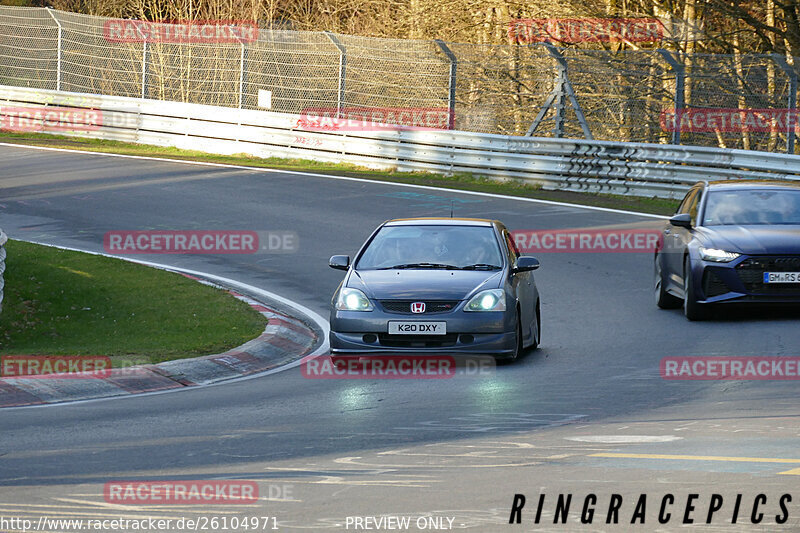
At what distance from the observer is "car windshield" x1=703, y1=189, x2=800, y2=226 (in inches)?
578

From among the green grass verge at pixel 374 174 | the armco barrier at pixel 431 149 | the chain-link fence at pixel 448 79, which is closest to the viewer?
the green grass verge at pixel 374 174

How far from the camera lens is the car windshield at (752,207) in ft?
48.2

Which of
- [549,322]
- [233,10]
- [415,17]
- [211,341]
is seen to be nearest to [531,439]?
[211,341]

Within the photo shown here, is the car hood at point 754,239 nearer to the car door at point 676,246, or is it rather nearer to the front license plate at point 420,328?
the car door at point 676,246

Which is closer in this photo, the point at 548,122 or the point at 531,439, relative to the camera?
the point at 531,439

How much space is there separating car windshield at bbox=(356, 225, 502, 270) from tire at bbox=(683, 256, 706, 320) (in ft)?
7.93

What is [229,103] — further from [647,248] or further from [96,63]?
[647,248]

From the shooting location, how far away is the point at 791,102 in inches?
938

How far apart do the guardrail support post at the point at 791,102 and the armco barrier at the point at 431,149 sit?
0.92 m

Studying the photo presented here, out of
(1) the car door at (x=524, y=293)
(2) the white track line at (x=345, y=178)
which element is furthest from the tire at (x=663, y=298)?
(2) the white track line at (x=345, y=178)

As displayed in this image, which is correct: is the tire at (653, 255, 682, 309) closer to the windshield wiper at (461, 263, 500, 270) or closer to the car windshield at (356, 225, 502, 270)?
the car windshield at (356, 225, 502, 270)

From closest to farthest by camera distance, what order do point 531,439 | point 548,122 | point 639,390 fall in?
point 531,439, point 639,390, point 548,122

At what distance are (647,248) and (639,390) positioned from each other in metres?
8.75

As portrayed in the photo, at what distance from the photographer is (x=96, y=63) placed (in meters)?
33.5
